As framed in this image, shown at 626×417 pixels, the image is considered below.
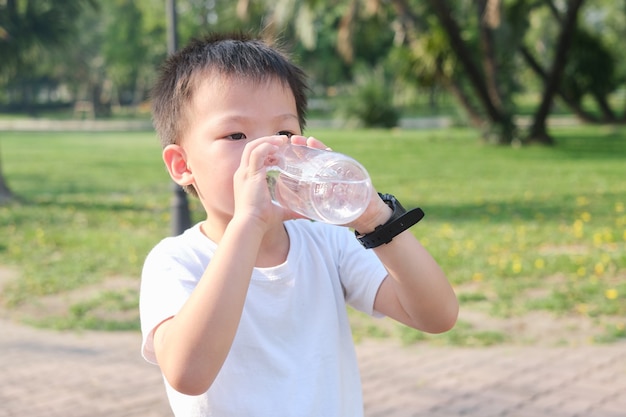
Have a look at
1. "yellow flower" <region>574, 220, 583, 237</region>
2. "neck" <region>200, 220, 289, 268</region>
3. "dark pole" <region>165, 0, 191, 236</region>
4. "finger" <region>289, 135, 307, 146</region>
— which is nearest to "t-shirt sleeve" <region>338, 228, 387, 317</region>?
"neck" <region>200, 220, 289, 268</region>

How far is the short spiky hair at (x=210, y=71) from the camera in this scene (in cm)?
179

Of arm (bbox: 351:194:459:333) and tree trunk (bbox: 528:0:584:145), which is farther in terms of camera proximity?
tree trunk (bbox: 528:0:584:145)

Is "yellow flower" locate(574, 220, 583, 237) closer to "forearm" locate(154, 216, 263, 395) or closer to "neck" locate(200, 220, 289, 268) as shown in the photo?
"neck" locate(200, 220, 289, 268)

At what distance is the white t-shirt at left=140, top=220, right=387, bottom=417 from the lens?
5.61 feet

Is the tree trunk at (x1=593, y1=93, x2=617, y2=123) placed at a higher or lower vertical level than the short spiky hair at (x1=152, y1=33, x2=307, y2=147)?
lower

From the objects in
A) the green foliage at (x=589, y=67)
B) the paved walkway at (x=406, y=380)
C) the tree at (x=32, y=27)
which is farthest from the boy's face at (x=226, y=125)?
the green foliage at (x=589, y=67)

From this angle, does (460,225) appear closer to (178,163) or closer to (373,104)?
(178,163)

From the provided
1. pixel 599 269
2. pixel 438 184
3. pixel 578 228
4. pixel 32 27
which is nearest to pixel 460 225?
pixel 578 228

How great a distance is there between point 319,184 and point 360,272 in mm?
364

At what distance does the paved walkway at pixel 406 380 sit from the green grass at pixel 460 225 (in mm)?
365

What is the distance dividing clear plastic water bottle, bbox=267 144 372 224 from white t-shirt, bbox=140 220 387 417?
0.21 metres

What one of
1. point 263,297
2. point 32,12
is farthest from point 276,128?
point 32,12

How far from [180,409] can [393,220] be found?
60 cm

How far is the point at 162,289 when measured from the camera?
1.73 metres
